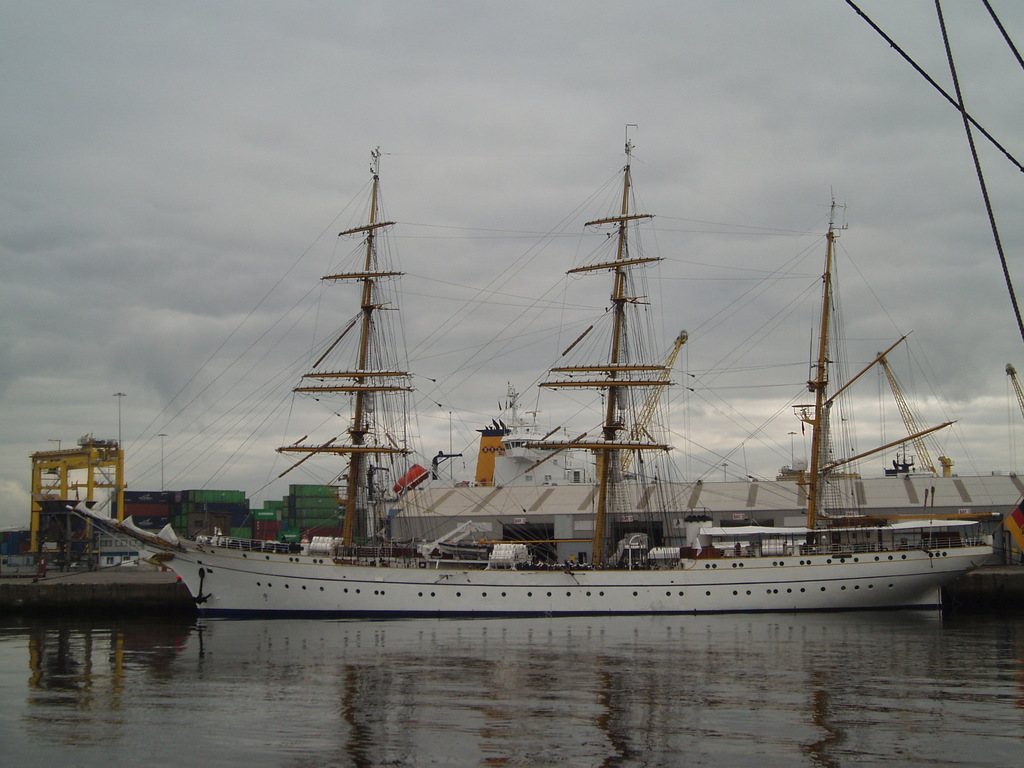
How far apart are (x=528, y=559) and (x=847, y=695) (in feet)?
97.0

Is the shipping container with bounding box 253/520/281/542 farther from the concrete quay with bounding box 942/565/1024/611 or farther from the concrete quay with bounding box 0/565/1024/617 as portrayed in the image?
the concrete quay with bounding box 942/565/1024/611

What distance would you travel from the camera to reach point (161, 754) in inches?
727

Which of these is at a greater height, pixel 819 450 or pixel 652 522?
pixel 819 450

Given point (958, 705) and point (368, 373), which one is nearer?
point (958, 705)

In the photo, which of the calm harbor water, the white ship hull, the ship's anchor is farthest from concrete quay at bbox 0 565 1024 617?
the calm harbor water

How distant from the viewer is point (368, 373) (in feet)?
187

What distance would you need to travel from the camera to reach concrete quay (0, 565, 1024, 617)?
165 feet

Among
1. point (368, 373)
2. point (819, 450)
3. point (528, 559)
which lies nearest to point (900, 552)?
point (819, 450)

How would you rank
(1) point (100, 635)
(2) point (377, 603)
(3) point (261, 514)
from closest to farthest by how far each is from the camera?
(1) point (100, 635) → (2) point (377, 603) → (3) point (261, 514)

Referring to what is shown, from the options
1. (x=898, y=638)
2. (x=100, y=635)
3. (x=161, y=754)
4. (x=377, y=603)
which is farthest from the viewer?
(x=377, y=603)

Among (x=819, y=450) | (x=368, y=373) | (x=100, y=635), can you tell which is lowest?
(x=100, y=635)

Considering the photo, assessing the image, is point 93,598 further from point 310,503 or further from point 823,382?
point 310,503

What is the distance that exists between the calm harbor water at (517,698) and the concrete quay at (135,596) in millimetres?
9983

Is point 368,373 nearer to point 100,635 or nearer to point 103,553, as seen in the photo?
point 100,635
